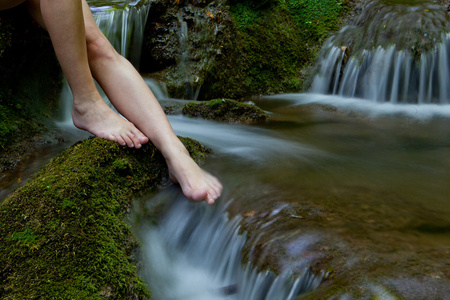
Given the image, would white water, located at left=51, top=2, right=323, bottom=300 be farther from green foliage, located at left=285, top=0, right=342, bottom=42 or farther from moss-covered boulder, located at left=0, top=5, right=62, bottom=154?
green foliage, located at left=285, top=0, right=342, bottom=42

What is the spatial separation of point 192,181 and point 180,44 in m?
3.71

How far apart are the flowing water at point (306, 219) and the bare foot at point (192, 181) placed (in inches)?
5.2

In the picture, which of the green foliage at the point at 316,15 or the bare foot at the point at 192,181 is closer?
the bare foot at the point at 192,181

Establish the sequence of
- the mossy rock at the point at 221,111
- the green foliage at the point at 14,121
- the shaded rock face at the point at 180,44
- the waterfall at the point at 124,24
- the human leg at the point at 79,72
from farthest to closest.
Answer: the shaded rock face at the point at 180,44 < the waterfall at the point at 124,24 < the mossy rock at the point at 221,111 < the green foliage at the point at 14,121 < the human leg at the point at 79,72

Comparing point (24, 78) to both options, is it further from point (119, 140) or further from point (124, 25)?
point (124, 25)

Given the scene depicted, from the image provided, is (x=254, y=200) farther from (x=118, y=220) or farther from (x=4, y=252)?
(x=4, y=252)

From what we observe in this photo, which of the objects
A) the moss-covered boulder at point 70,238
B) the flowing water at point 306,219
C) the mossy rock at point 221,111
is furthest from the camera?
the mossy rock at point 221,111

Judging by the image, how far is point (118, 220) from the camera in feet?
6.15

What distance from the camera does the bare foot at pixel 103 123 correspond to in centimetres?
236

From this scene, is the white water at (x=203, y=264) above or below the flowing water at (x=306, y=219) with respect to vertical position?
below

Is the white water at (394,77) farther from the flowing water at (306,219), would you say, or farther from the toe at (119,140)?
the toe at (119,140)

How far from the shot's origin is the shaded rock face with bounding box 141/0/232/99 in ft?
17.6

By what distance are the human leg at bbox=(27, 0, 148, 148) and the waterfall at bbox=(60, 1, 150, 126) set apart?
99.6 inches

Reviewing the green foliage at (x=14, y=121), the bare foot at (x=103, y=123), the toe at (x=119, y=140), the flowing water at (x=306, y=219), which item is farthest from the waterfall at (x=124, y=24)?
the toe at (x=119, y=140)
